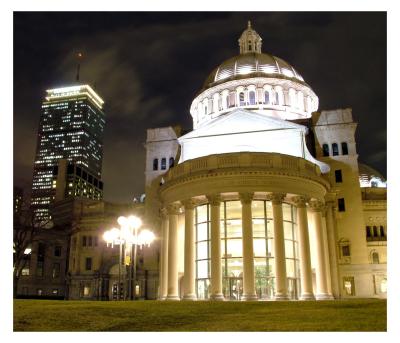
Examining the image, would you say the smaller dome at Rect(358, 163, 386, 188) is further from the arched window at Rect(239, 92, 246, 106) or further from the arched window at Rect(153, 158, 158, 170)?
the arched window at Rect(153, 158, 158, 170)

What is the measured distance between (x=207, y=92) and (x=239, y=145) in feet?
60.7

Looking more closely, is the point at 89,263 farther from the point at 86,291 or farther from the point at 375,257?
the point at 375,257

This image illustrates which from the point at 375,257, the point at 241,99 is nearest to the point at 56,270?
the point at 241,99

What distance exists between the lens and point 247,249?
110 ft

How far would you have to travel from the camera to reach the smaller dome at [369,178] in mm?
62500

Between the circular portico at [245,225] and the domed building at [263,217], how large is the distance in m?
0.08

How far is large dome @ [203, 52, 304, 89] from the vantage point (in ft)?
190

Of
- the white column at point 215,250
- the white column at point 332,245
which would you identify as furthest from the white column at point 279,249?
the white column at point 332,245

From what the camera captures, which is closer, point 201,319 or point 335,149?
point 201,319

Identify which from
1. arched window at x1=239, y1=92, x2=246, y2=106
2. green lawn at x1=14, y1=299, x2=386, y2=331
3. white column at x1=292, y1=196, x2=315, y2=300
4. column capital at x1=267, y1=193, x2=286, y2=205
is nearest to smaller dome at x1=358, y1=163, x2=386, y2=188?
arched window at x1=239, y1=92, x2=246, y2=106

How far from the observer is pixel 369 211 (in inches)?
2159

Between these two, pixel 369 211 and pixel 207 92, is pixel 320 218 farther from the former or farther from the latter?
pixel 207 92

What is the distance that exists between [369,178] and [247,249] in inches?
1439

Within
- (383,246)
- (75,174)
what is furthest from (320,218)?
(75,174)
